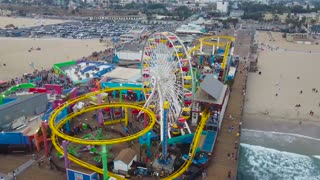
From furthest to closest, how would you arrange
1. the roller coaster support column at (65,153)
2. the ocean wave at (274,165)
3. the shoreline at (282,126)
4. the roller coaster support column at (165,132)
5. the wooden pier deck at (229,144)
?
1. the shoreline at (282,126)
2. the ocean wave at (274,165)
3. the roller coaster support column at (165,132)
4. the wooden pier deck at (229,144)
5. the roller coaster support column at (65,153)

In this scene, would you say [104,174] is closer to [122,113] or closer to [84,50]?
[122,113]

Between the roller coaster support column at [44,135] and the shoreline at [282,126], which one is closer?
the roller coaster support column at [44,135]

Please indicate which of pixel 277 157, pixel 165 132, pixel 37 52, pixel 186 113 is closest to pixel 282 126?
pixel 277 157

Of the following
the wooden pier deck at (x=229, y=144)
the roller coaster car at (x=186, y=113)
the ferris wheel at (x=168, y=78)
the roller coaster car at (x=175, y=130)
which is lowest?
the wooden pier deck at (x=229, y=144)

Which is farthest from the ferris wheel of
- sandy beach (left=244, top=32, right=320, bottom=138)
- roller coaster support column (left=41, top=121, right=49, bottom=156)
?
sandy beach (left=244, top=32, right=320, bottom=138)

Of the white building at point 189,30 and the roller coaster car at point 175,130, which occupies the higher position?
the white building at point 189,30

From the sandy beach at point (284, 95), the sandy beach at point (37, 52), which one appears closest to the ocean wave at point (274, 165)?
the sandy beach at point (284, 95)

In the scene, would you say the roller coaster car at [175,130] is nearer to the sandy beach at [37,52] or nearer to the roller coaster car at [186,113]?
the roller coaster car at [186,113]

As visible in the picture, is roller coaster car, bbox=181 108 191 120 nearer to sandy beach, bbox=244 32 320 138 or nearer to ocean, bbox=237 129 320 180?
ocean, bbox=237 129 320 180

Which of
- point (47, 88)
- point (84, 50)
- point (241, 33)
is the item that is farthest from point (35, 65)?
point (241, 33)
